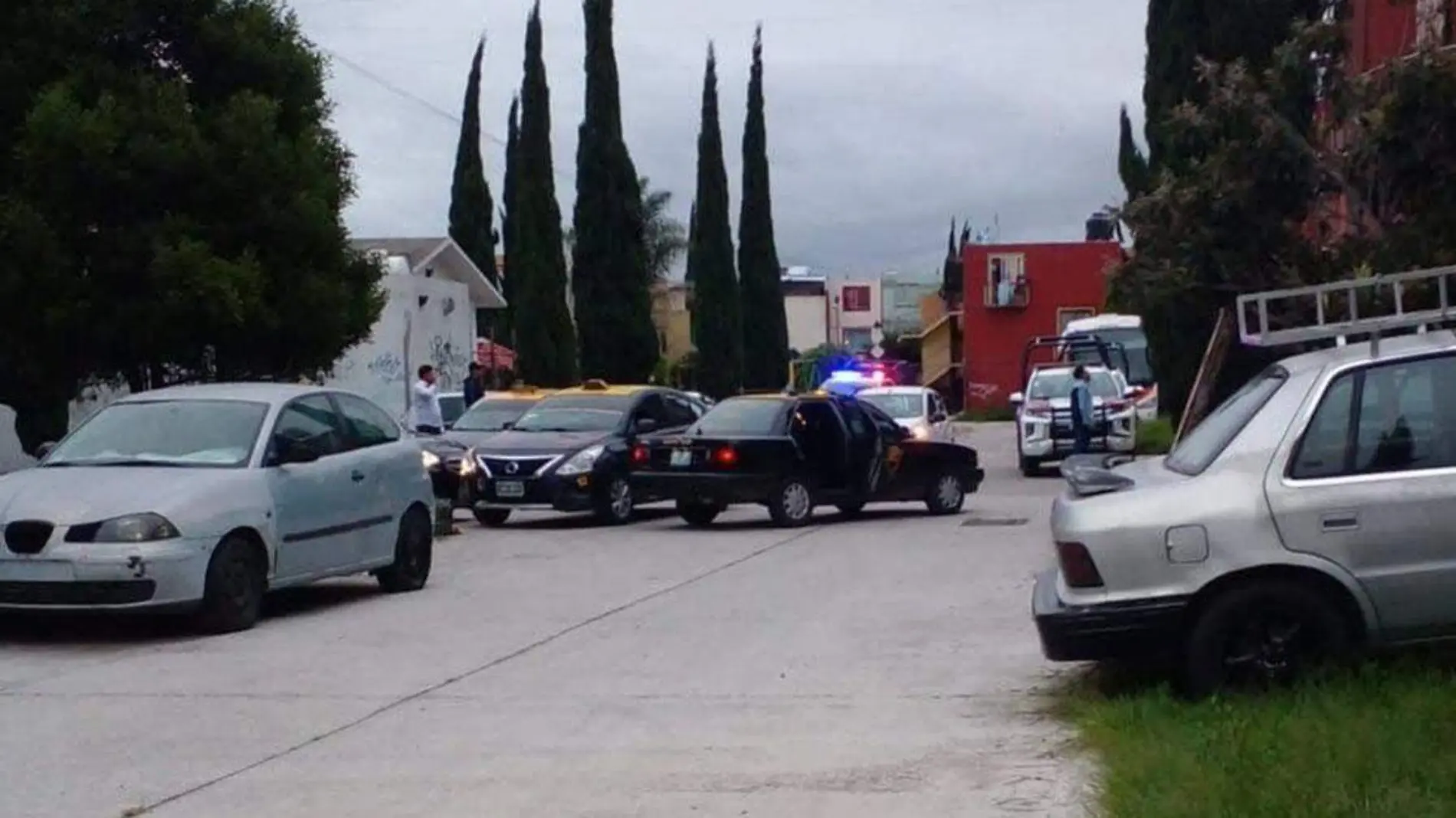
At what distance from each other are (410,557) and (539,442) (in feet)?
23.0

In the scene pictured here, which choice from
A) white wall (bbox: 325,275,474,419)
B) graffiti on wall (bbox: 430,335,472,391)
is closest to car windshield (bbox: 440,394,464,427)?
white wall (bbox: 325,275,474,419)

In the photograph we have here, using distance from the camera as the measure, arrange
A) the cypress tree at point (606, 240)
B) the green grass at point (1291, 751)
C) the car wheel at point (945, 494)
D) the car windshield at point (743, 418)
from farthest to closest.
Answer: the cypress tree at point (606, 240) → the car wheel at point (945, 494) → the car windshield at point (743, 418) → the green grass at point (1291, 751)

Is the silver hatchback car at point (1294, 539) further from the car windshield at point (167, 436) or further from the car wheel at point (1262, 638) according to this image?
the car windshield at point (167, 436)

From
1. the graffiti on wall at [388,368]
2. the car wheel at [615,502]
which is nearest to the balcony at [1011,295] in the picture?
the graffiti on wall at [388,368]

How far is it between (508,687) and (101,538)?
125 inches

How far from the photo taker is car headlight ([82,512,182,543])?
13.2 meters

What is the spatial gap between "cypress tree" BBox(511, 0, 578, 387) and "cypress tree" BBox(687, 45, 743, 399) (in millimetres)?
6780

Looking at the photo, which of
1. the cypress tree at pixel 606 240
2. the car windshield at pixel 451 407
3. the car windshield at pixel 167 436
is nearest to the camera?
the car windshield at pixel 167 436

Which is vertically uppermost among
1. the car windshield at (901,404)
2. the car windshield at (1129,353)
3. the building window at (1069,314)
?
the building window at (1069,314)

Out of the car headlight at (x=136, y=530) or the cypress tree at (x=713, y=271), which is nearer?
the car headlight at (x=136, y=530)

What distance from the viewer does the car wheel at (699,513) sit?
76.2 feet

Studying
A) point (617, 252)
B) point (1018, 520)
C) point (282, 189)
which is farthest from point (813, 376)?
point (282, 189)

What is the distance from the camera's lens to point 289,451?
14.7m

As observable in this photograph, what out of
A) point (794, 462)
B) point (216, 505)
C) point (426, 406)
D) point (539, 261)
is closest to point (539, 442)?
point (794, 462)
